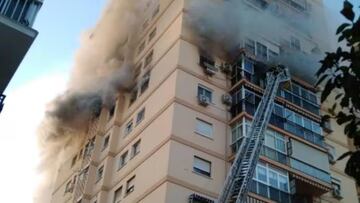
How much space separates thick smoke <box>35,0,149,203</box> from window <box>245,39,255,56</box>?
676 cm

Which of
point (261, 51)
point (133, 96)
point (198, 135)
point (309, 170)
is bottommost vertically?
point (309, 170)

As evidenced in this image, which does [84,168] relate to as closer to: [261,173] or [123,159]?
[123,159]

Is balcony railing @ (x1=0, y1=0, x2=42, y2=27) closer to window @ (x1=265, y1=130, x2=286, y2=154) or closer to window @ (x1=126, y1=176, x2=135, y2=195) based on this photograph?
window @ (x1=126, y1=176, x2=135, y2=195)

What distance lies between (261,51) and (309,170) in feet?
22.3

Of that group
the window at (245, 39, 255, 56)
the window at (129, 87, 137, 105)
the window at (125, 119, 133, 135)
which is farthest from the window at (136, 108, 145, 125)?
the window at (245, 39, 255, 56)

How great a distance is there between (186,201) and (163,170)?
1.50 m

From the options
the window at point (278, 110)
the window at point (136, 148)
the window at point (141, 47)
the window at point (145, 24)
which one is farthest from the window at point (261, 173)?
the window at point (145, 24)

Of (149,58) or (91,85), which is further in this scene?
(91,85)

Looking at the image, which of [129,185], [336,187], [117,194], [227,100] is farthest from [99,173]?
[336,187]

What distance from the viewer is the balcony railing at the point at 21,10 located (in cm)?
1137

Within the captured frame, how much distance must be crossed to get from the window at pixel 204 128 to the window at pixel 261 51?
531 cm

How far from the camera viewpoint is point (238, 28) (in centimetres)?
2583

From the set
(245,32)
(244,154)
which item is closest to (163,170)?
(244,154)

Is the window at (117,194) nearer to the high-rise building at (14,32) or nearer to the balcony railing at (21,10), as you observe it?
the high-rise building at (14,32)
